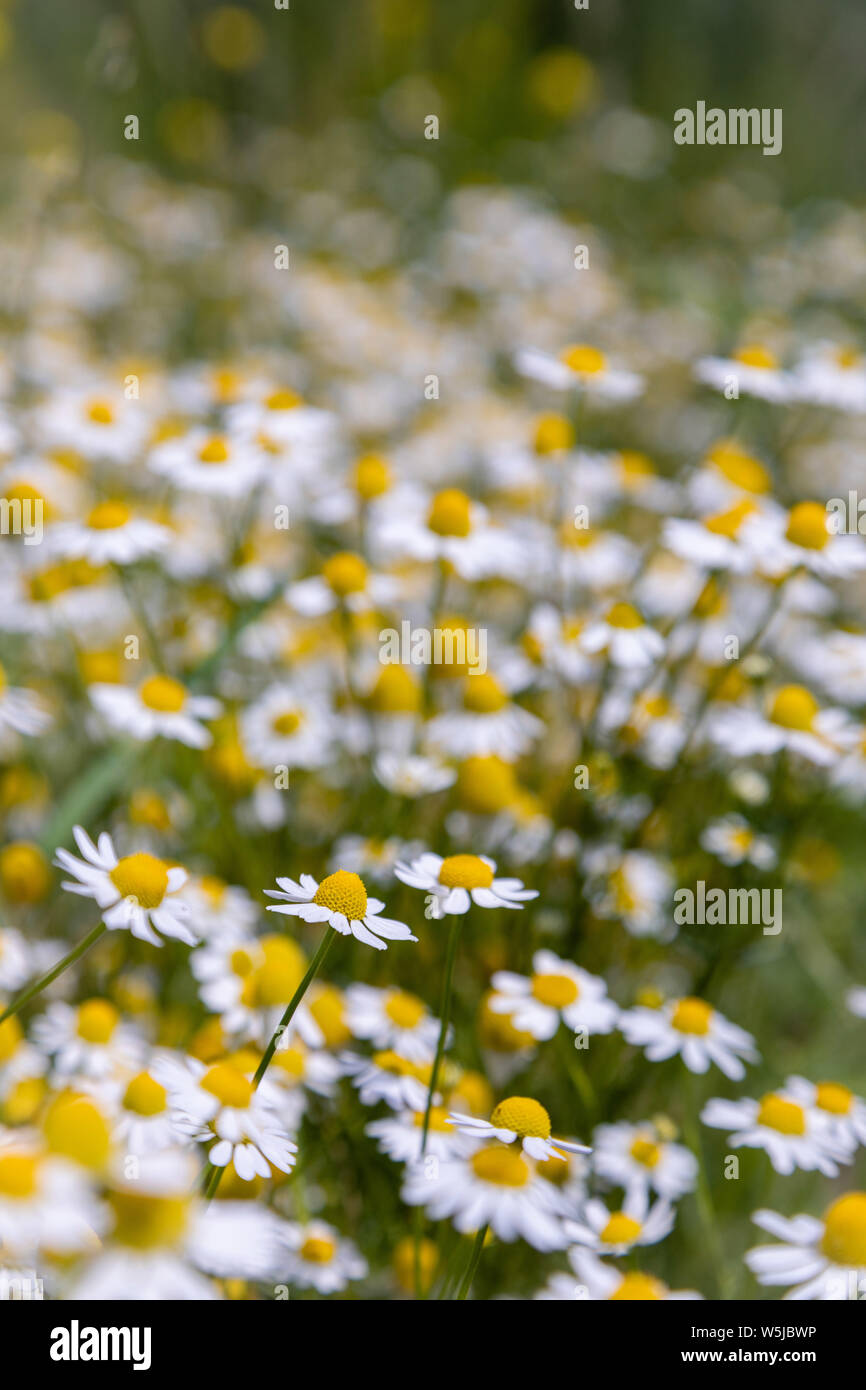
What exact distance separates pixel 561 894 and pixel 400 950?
185 millimetres

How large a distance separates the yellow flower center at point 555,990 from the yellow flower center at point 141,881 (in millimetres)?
262

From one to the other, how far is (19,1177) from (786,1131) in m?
0.50

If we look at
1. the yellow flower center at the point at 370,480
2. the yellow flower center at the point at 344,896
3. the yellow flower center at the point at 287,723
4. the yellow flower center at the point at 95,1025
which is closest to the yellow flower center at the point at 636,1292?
the yellow flower center at the point at 344,896

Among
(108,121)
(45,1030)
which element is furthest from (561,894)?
(108,121)

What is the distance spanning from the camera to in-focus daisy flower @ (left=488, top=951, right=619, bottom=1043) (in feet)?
2.45

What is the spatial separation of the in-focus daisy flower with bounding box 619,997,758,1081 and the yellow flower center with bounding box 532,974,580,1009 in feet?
0.15

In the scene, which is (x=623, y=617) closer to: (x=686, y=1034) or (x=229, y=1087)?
(x=686, y=1034)

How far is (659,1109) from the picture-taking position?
3.34 ft

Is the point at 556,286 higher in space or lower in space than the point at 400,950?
higher

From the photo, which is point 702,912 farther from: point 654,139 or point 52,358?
point 654,139

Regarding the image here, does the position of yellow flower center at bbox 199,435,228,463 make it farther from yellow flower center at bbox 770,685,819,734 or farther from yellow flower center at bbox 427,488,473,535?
yellow flower center at bbox 770,685,819,734

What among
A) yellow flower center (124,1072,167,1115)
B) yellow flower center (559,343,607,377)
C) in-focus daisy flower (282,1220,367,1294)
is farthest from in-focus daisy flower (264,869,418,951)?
yellow flower center (559,343,607,377)

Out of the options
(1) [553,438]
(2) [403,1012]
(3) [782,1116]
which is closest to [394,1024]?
(2) [403,1012]

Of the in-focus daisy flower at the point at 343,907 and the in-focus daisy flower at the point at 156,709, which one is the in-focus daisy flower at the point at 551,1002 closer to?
the in-focus daisy flower at the point at 343,907
